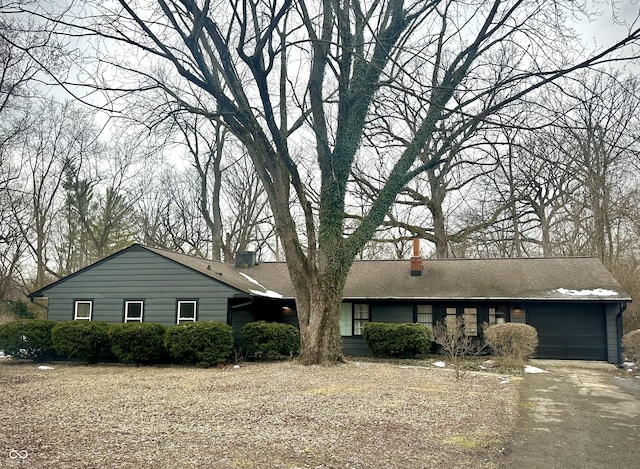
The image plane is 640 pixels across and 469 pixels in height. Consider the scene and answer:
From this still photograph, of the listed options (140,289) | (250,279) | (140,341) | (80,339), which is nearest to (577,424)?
(140,341)

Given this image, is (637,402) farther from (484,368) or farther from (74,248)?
(74,248)

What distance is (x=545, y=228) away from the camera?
87.8ft

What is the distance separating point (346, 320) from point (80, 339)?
28.4ft

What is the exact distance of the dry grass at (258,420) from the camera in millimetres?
5551


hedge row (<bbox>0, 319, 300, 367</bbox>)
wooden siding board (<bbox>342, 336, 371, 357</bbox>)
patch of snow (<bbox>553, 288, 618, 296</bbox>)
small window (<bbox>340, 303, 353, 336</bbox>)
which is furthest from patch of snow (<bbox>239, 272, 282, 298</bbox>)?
patch of snow (<bbox>553, 288, 618, 296</bbox>)

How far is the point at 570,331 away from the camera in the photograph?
17969mm

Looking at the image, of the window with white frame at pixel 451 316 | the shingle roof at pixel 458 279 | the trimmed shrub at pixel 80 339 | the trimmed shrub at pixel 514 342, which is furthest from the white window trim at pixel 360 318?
the trimmed shrub at pixel 80 339

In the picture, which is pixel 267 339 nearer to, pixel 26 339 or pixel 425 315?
pixel 425 315

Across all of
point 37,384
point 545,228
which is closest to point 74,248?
point 37,384

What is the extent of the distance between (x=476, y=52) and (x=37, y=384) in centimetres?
1235

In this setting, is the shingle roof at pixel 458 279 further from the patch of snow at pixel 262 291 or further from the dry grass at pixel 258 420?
the dry grass at pixel 258 420

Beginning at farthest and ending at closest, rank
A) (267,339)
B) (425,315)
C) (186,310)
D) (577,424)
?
(425,315)
(186,310)
(267,339)
(577,424)

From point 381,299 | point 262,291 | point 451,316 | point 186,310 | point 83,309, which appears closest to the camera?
point 186,310

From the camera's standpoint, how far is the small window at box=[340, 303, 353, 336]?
770 inches
